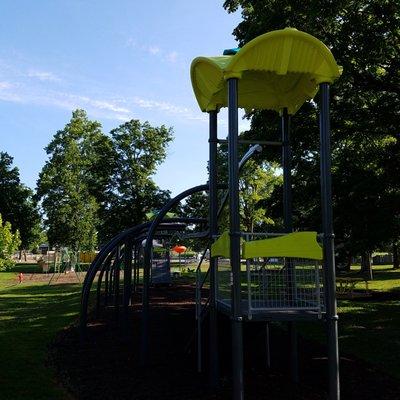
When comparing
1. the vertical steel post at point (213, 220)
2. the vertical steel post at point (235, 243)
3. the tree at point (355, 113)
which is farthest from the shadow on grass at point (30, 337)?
the tree at point (355, 113)

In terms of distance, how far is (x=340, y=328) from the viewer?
1121 centimetres

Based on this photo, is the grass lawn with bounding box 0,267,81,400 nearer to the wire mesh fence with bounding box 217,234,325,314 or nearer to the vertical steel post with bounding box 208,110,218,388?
the vertical steel post with bounding box 208,110,218,388

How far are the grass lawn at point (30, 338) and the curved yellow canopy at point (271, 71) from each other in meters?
4.32

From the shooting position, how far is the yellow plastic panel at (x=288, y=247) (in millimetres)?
5250

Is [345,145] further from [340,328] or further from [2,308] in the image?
[2,308]

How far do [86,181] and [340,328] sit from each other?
125 ft

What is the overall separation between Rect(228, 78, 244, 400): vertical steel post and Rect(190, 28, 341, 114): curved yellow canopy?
349mm

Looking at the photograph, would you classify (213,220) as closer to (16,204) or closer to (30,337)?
(30,337)

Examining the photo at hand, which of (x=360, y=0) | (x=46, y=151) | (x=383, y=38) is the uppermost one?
(x=46, y=151)

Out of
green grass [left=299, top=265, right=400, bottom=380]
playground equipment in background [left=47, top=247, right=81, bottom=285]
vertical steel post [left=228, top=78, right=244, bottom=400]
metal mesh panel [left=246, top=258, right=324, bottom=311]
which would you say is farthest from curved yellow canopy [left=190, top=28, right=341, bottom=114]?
playground equipment in background [left=47, top=247, right=81, bottom=285]

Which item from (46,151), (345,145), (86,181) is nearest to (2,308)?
(345,145)

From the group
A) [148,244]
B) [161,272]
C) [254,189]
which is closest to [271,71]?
[148,244]

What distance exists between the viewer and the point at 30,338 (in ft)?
33.5

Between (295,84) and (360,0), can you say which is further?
(360,0)
